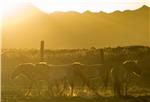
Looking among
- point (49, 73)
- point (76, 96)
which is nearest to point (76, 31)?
point (49, 73)

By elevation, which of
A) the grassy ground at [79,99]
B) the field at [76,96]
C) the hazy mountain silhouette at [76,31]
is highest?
the hazy mountain silhouette at [76,31]

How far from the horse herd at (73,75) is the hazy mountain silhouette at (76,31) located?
50.7ft

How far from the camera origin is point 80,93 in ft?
29.3

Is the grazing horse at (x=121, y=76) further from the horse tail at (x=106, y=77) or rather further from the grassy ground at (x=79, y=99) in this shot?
the grassy ground at (x=79, y=99)

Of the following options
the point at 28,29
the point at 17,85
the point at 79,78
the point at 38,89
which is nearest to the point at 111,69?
the point at 79,78

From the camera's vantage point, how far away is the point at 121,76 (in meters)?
9.12

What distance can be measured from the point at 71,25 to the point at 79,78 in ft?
118

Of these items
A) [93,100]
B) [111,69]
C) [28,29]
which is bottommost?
[93,100]

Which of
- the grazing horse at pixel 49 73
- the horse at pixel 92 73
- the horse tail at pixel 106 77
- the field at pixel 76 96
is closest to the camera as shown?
the field at pixel 76 96

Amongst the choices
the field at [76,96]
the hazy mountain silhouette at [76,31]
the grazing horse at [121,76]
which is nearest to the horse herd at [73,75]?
the grazing horse at [121,76]

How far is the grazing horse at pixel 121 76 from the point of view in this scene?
350 inches

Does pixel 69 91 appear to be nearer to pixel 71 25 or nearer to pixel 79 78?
pixel 79 78

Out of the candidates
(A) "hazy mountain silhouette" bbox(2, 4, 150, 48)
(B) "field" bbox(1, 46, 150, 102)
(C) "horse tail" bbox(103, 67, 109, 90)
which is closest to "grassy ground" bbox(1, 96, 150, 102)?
(B) "field" bbox(1, 46, 150, 102)

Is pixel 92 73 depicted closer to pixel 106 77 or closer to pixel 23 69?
pixel 106 77
